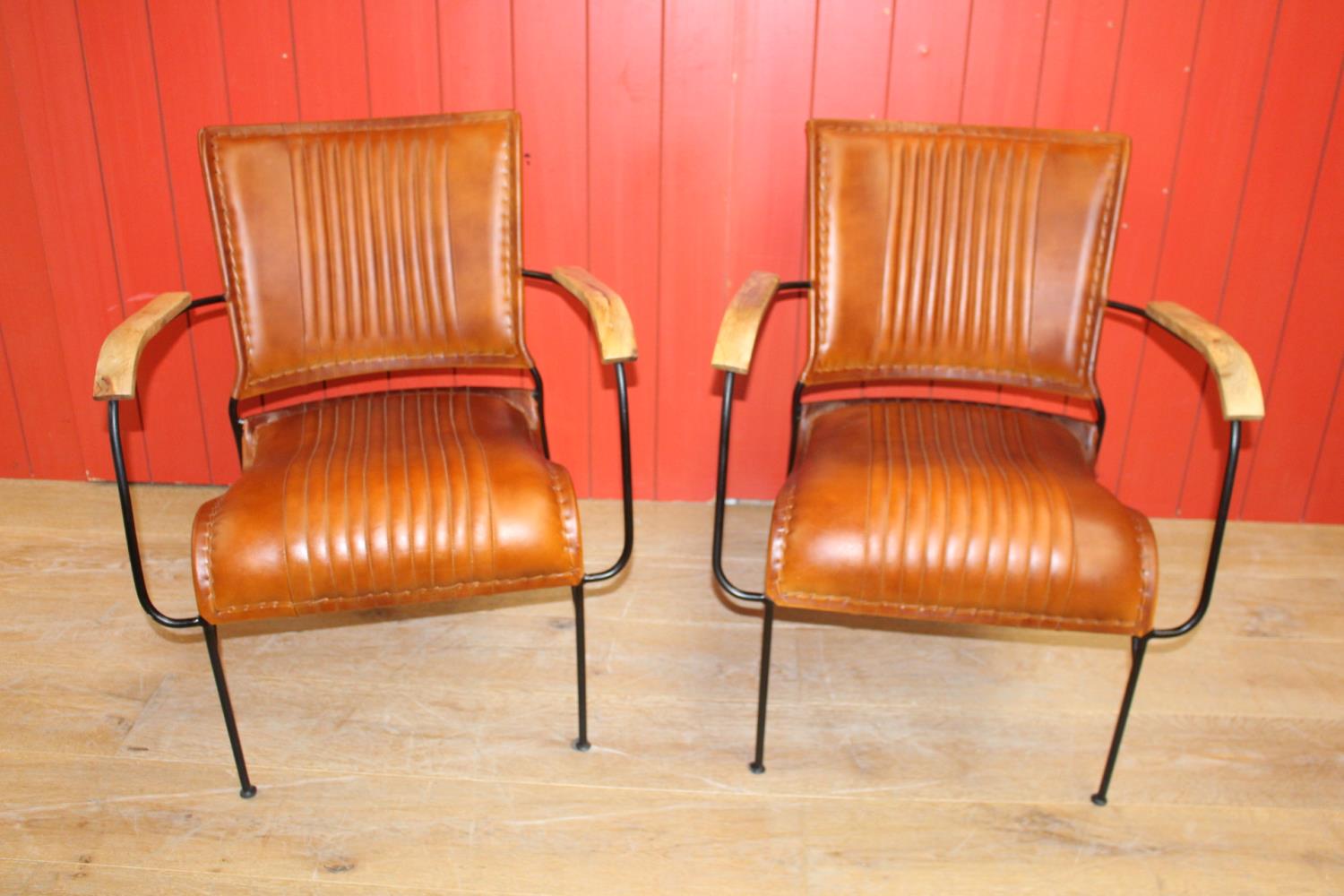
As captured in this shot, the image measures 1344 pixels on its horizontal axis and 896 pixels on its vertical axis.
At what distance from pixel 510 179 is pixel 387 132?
204 mm

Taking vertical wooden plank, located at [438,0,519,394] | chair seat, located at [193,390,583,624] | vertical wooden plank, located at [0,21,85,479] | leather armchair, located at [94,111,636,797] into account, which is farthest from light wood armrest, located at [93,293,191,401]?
vertical wooden plank, located at [0,21,85,479]

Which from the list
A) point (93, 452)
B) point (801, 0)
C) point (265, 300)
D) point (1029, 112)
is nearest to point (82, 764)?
point (265, 300)

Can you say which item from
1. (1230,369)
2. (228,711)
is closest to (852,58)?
(1230,369)

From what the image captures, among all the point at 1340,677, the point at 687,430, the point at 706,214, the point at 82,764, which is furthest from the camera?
the point at 687,430

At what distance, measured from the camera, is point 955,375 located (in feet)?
5.73

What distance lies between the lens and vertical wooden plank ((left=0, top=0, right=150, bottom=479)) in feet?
6.78

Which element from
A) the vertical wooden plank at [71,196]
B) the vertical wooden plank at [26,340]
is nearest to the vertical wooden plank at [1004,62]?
the vertical wooden plank at [71,196]

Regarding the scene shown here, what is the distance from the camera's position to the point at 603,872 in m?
1.44

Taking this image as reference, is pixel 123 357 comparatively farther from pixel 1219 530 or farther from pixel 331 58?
pixel 1219 530

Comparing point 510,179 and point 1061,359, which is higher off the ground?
point 510,179

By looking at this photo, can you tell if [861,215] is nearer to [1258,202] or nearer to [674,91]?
[674,91]

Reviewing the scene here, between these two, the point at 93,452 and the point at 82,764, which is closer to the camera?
the point at 82,764

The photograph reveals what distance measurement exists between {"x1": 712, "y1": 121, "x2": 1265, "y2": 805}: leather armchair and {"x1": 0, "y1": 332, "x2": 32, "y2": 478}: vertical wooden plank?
170 centimetres

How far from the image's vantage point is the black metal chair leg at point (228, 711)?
56.9 inches
